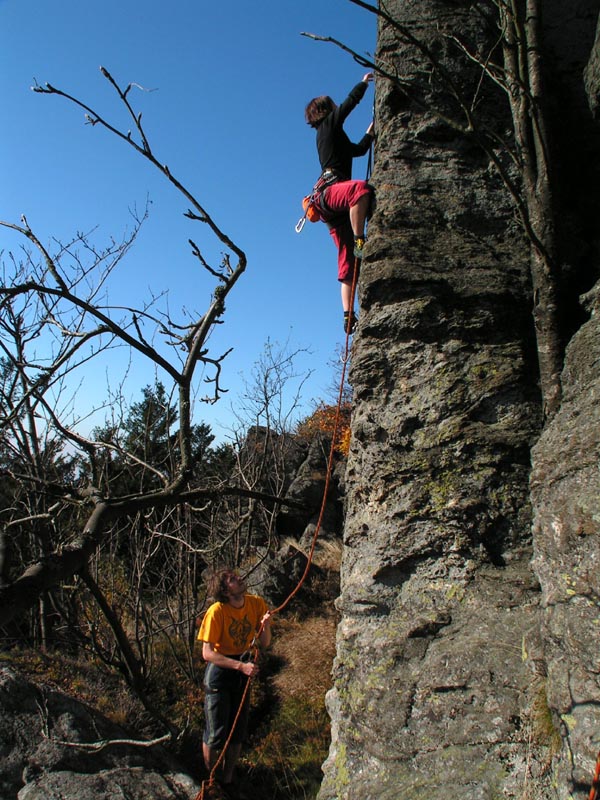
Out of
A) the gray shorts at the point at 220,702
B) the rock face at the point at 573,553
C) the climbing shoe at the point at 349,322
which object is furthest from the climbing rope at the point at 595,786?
the gray shorts at the point at 220,702

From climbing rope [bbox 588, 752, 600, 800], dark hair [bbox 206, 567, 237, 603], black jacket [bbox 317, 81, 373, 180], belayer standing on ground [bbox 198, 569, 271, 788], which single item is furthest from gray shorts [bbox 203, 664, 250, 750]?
black jacket [bbox 317, 81, 373, 180]

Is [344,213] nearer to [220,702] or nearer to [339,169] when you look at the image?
[339,169]

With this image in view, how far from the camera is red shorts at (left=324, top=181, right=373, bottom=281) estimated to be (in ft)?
11.5

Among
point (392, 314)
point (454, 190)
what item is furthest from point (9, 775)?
point (454, 190)

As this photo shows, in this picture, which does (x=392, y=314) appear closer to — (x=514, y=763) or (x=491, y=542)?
(x=491, y=542)

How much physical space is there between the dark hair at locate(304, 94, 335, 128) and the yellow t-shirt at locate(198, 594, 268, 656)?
3.92 metres

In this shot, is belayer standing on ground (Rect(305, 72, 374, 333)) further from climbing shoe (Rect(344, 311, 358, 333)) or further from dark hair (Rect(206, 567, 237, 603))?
dark hair (Rect(206, 567, 237, 603))

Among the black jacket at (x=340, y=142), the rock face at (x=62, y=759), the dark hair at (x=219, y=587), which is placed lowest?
the rock face at (x=62, y=759)

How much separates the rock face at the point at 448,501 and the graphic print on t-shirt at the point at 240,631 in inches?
88.8

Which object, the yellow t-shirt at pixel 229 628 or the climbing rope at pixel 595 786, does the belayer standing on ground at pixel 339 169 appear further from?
the climbing rope at pixel 595 786

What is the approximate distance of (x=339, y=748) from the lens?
2.47 m

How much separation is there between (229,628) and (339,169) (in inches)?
145

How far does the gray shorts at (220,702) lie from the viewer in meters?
4.69

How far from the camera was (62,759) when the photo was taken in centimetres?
478
